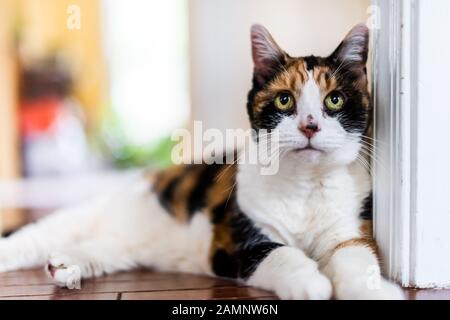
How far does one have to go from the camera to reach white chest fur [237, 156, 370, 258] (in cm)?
125

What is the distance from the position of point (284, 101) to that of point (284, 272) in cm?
37

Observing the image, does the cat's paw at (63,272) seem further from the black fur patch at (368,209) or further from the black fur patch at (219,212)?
the black fur patch at (368,209)

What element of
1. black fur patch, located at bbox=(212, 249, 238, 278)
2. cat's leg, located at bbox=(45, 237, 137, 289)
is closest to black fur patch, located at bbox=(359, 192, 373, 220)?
black fur patch, located at bbox=(212, 249, 238, 278)

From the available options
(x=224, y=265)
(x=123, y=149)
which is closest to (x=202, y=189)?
(x=224, y=265)

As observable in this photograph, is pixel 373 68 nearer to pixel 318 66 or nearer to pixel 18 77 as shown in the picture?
pixel 318 66

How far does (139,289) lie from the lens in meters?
1.26

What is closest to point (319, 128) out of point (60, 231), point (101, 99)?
point (60, 231)

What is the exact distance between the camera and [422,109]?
1.14 metres

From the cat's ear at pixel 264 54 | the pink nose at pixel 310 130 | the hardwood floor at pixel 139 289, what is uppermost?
the cat's ear at pixel 264 54

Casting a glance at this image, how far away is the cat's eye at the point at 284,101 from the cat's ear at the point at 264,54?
6cm

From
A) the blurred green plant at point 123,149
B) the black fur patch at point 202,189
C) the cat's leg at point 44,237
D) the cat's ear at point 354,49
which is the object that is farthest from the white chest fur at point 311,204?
the blurred green plant at point 123,149

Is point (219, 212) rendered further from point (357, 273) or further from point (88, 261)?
point (357, 273)

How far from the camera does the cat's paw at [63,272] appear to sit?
4.19ft

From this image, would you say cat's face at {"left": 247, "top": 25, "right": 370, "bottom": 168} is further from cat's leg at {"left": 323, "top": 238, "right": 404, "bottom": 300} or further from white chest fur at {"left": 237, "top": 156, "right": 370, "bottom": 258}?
cat's leg at {"left": 323, "top": 238, "right": 404, "bottom": 300}
